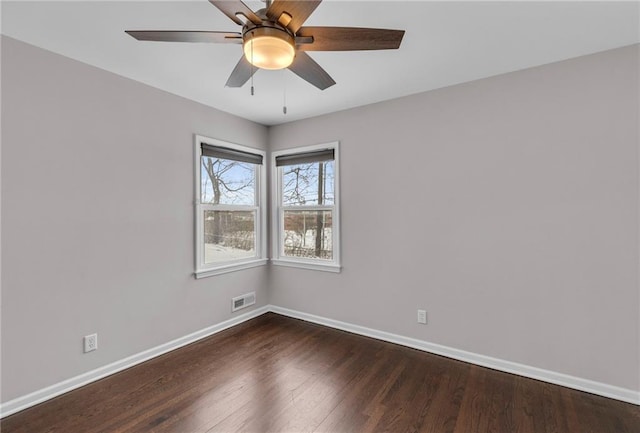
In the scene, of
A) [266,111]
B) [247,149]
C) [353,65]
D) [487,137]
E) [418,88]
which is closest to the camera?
[353,65]

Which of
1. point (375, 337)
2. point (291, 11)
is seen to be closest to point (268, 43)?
point (291, 11)

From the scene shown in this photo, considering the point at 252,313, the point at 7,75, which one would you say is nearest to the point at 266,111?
the point at 7,75

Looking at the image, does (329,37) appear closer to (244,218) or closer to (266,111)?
(266,111)

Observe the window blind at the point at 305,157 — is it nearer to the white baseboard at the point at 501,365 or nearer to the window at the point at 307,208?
the window at the point at 307,208

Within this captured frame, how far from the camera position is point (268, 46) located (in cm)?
142

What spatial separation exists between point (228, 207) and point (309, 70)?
6.93 ft

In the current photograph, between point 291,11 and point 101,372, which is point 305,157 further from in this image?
point 101,372

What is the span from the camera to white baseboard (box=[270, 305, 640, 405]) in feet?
7.00

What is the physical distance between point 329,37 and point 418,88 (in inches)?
63.9

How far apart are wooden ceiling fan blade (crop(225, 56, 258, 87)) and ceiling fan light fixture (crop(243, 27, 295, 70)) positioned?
7.2 inches

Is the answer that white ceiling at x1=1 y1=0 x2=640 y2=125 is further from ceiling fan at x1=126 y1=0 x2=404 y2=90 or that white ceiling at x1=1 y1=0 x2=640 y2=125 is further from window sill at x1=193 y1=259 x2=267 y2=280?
window sill at x1=193 y1=259 x2=267 y2=280

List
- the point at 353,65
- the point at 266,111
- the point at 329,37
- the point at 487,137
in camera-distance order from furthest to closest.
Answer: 1. the point at 266,111
2. the point at 487,137
3. the point at 353,65
4. the point at 329,37

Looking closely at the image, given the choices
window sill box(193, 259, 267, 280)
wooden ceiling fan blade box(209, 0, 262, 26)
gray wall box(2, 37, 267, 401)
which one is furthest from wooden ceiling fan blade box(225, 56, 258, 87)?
window sill box(193, 259, 267, 280)

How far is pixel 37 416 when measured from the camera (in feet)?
6.43
